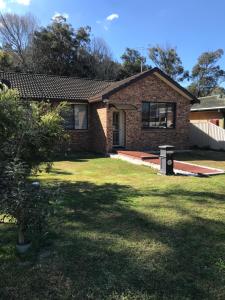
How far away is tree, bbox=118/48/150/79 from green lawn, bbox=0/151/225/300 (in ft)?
110

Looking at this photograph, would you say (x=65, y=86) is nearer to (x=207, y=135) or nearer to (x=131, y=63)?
(x=207, y=135)

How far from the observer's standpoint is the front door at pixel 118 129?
690 inches

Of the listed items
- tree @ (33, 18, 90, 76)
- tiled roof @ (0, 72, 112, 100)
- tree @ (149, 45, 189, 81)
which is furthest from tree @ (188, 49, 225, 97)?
tiled roof @ (0, 72, 112, 100)

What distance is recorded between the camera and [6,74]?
18812 mm

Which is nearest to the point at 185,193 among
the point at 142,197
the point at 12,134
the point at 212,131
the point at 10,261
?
the point at 142,197

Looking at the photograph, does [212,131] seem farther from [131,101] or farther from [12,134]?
[12,134]

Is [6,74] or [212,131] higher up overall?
[6,74]

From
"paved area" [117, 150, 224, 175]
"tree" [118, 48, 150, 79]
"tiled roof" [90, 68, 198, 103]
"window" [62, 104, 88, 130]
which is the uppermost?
"tree" [118, 48, 150, 79]

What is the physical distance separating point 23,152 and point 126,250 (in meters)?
3.81

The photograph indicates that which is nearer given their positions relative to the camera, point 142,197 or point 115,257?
point 115,257

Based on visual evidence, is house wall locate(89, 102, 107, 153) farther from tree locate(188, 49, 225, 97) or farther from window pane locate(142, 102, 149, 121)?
tree locate(188, 49, 225, 97)

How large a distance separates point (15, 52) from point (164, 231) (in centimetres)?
3818

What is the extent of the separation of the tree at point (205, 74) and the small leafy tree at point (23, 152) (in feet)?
153

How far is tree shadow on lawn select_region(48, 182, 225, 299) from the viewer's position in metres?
3.51
